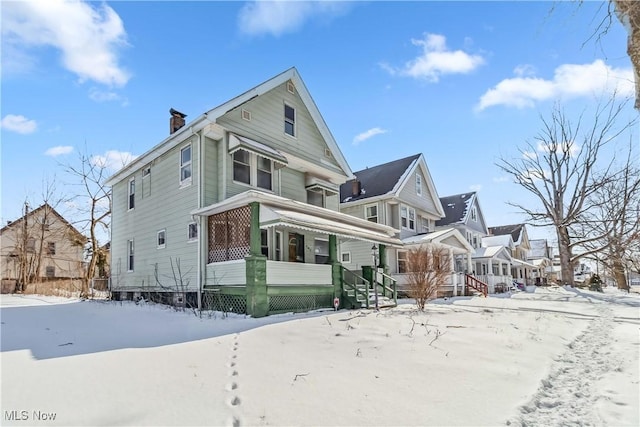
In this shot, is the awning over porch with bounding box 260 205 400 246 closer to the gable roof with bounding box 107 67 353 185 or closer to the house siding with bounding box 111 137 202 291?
the house siding with bounding box 111 137 202 291

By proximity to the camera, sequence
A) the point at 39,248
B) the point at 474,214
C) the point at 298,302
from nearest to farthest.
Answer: the point at 298,302 → the point at 39,248 → the point at 474,214

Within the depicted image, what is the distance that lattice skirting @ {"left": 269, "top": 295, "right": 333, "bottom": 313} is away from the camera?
11797 millimetres

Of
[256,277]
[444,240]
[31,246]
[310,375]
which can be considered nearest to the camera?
[310,375]

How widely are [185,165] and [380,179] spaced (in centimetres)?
1486

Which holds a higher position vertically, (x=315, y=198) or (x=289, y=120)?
(x=289, y=120)

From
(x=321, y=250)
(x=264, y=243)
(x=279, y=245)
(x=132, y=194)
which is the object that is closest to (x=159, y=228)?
(x=132, y=194)

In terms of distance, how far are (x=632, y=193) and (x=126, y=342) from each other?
3385 centimetres

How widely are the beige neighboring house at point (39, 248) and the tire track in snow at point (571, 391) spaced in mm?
31005

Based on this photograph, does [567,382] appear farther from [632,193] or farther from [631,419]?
[632,193]

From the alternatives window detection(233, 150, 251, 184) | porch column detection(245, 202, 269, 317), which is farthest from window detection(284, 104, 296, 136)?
porch column detection(245, 202, 269, 317)

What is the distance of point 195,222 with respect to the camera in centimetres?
1337

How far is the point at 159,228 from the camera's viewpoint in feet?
50.3

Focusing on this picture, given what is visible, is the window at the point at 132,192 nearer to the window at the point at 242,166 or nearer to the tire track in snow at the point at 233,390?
the window at the point at 242,166

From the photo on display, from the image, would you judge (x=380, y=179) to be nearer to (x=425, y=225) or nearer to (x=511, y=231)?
(x=425, y=225)
